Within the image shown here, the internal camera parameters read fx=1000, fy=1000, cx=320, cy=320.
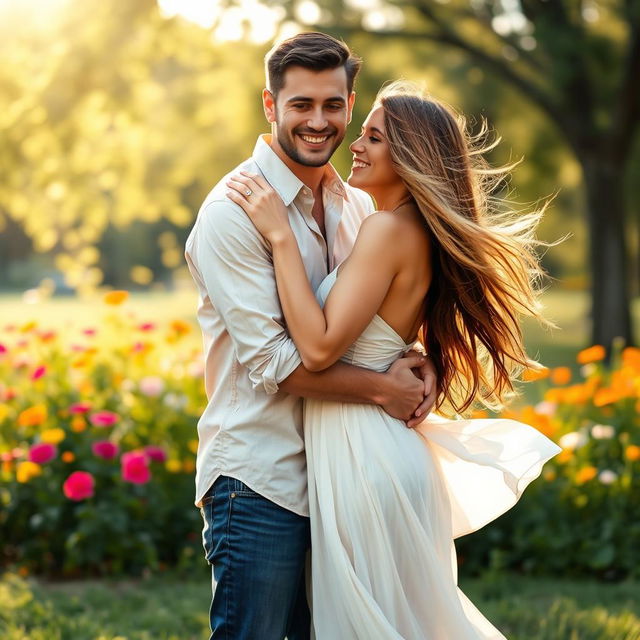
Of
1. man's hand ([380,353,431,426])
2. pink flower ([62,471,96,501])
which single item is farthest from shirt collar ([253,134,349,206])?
pink flower ([62,471,96,501])

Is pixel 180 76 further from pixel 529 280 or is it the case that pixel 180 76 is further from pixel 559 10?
pixel 529 280

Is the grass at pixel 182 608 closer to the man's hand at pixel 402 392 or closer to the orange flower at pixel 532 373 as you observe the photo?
the orange flower at pixel 532 373

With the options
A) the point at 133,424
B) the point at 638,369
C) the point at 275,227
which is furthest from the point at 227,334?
the point at 638,369

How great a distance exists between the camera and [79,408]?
16.0ft

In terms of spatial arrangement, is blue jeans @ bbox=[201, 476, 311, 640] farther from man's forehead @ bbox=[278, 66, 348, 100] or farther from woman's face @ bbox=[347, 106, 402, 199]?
man's forehead @ bbox=[278, 66, 348, 100]

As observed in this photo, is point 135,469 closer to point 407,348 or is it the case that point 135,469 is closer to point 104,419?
point 104,419

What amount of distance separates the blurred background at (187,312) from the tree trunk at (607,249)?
0.03 m

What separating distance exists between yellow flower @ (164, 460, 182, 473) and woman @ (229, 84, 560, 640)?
95.3 inches

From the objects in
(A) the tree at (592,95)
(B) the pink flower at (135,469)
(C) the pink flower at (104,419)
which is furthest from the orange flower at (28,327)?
(A) the tree at (592,95)

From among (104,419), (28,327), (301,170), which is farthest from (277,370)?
(28,327)

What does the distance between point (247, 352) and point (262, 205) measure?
391 mm

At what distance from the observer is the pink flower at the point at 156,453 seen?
4.89 meters

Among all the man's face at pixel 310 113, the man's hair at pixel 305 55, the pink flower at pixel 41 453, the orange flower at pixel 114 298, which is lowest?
the pink flower at pixel 41 453

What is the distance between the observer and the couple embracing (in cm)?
256
